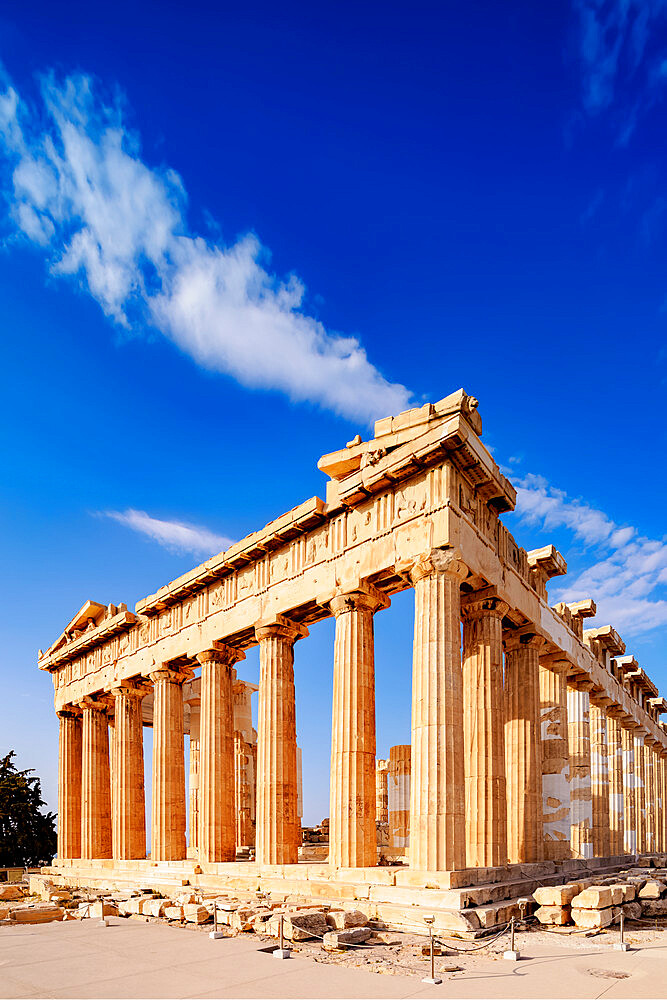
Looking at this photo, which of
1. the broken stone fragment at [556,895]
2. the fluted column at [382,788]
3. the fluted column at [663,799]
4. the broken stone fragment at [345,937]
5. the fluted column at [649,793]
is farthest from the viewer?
the fluted column at [663,799]

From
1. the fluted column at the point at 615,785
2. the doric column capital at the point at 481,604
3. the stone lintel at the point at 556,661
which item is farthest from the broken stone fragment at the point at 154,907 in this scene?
the fluted column at the point at 615,785

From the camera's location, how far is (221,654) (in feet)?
92.1

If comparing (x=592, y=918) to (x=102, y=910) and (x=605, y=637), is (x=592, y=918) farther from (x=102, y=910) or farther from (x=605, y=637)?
(x=605, y=637)

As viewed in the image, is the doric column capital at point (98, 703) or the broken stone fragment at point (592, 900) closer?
the broken stone fragment at point (592, 900)

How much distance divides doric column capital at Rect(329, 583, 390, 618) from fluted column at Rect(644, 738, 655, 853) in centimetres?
2995

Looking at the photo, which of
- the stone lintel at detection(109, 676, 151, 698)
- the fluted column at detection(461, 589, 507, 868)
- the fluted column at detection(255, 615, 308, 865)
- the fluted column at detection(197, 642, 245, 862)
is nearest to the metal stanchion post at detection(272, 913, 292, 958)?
the fluted column at detection(461, 589, 507, 868)

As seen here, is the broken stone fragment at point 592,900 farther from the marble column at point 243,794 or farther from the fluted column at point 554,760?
the marble column at point 243,794

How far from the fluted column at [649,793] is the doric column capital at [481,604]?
2861 centimetres

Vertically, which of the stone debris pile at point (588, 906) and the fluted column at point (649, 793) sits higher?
the stone debris pile at point (588, 906)

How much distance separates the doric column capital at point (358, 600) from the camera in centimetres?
2098

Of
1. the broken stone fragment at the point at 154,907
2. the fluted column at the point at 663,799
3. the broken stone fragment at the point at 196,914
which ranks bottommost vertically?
the fluted column at the point at 663,799

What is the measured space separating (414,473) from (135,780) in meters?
21.3

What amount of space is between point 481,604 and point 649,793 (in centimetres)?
3223

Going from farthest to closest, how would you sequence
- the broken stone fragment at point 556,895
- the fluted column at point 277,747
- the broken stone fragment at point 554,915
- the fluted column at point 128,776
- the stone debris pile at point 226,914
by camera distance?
the fluted column at point 128,776, the fluted column at point 277,747, the broken stone fragment at point 556,895, the broken stone fragment at point 554,915, the stone debris pile at point 226,914
